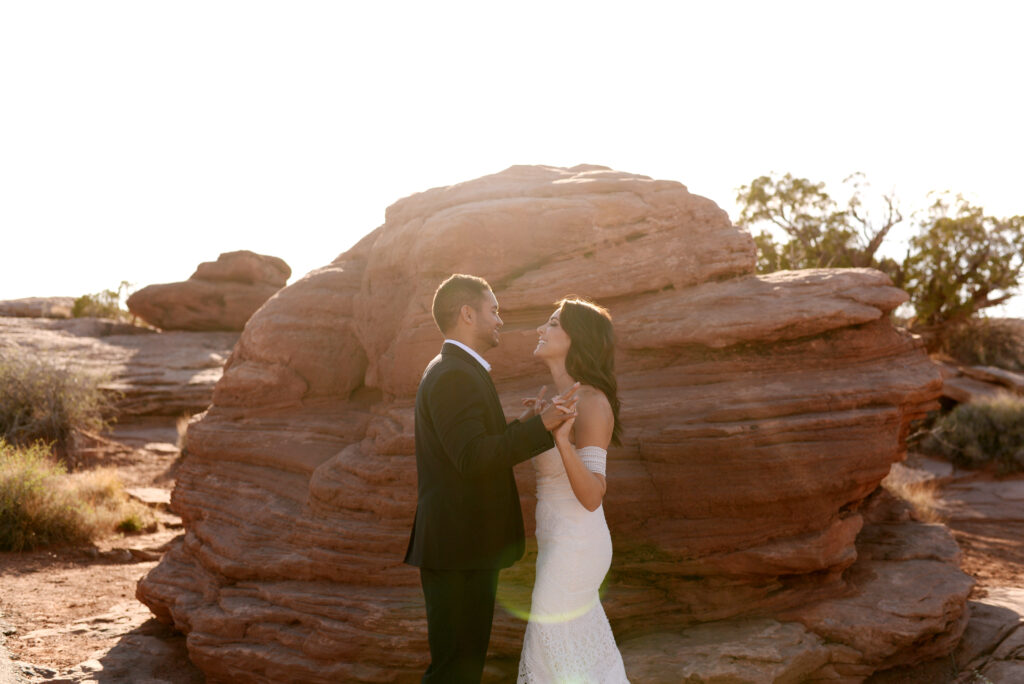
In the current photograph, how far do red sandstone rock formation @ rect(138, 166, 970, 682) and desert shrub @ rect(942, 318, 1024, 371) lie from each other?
21.9 metres

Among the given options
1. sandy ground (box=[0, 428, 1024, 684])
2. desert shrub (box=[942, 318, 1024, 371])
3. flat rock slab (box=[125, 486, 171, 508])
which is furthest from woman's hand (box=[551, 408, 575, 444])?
desert shrub (box=[942, 318, 1024, 371])

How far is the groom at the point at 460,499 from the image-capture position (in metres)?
4.50

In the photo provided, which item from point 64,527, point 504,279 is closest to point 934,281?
point 504,279

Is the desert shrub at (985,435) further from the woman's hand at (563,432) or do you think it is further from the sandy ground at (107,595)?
the woman's hand at (563,432)

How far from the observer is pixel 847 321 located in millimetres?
7422

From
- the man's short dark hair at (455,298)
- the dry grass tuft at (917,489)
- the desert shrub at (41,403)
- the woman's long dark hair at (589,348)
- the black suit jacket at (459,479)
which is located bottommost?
the dry grass tuft at (917,489)

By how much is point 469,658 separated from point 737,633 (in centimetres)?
319

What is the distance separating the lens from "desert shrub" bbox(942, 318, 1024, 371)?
26609mm

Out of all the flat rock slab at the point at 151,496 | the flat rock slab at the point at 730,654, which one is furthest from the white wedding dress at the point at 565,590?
the flat rock slab at the point at 151,496

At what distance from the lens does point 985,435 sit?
18.2 meters

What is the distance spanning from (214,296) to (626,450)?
27802 mm

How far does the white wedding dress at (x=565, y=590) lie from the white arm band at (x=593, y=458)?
0.87 ft

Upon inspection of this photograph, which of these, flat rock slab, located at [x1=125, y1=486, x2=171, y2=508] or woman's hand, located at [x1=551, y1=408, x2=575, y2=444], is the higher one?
woman's hand, located at [x1=551, y1=408, x2=575, y2=444]

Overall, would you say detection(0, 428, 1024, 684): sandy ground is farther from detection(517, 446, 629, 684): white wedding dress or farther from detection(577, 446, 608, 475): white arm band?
detection(577, 446, 608, 475): white arm band
